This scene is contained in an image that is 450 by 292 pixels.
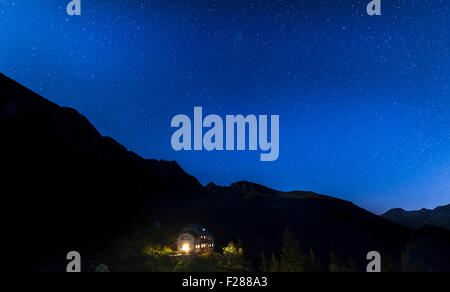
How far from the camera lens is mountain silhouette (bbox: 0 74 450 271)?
47.0 m

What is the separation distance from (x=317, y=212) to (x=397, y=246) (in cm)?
5483

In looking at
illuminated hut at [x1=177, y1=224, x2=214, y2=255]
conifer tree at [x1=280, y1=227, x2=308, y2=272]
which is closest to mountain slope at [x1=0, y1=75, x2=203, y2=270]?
illuminated hut at [x1=177, y1=224, x2=214, y2=255]

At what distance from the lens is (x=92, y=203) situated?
246 feet

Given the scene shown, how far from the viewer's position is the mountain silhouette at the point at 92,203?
47000 millimetres

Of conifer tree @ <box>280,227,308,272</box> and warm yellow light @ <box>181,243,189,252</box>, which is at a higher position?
conifer tree @ <box>280,227,308,272</box>

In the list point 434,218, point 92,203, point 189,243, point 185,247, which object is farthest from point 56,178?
point 434,218

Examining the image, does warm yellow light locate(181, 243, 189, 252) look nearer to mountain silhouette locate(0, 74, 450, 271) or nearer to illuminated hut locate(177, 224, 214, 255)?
illuminated hut locate(177, 224, 214, 255)

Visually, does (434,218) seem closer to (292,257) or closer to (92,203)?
(292,257)

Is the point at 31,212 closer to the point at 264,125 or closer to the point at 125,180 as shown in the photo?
the point at 125,180

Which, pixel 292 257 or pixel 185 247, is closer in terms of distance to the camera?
pixel 292 257

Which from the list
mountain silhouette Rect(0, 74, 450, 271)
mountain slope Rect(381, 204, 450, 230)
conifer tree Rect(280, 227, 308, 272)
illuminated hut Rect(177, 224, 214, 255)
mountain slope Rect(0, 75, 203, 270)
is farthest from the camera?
mountain slope Rect(0, 75, 203, 270)

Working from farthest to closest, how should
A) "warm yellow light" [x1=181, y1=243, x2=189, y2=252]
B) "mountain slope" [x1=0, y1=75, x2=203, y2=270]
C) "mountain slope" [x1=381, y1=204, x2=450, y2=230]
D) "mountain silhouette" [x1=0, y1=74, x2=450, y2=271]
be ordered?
"mountain slope" [x1=0, y1=75, x2=203, y2=270] → "mountain silhouette" [x1=0, y1=74, x2=450, y2=271] → "warm yellow light" [x1=181, y1=243, x2=189, y2=252] → "mountain slope" [x1=381, y1=204, x2=450, y2=230]

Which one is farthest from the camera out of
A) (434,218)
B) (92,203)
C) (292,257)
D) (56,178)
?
(92,203)

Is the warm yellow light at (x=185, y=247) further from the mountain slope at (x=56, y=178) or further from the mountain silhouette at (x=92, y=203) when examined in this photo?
the mountain slope at (x=56, y=178)
